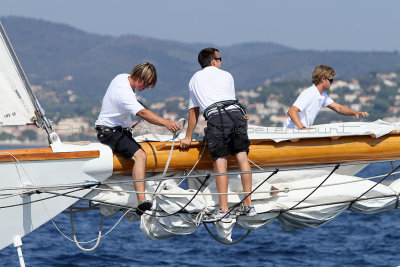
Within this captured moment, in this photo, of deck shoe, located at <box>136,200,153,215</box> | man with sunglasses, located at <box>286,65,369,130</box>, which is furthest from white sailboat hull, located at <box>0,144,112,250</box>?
man with sunglasses, located at <box>286,65,369,130</box>

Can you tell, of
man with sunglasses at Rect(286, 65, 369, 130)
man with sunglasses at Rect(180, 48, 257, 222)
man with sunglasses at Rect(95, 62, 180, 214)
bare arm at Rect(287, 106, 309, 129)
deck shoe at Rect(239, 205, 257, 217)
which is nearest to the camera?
man with sunglasses at Rect(95, 62, 180, 214)

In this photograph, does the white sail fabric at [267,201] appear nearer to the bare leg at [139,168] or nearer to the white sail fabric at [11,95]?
the bare leg at [139,168]

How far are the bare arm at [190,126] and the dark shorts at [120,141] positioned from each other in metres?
0.38

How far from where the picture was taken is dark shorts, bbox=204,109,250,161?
641 centimetres

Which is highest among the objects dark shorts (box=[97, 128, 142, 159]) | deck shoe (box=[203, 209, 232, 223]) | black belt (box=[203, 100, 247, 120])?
black belt (box=[203, 100, 247, 120])

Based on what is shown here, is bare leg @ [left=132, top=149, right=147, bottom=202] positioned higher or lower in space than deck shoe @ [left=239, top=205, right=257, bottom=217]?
higher

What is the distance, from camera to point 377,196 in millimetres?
7160

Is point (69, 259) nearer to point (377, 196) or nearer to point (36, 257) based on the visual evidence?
point (36, 257)

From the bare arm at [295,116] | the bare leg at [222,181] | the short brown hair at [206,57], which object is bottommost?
the bare leg at [222,181]

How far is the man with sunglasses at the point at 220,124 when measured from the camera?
6.43 metres

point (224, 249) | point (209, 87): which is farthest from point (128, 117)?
point (224, 249)

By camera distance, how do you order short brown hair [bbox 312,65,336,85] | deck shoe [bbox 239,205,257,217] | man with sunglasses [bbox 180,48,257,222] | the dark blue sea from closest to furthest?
man with sunglasses [bbox 180,48,257,222], deck shoe [bbox 239,205,257,217], short brown hair [bbox 312,65,336,85], the dark blue sea

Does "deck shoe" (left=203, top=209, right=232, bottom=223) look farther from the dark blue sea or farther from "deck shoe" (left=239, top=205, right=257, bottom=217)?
the dark blue sea

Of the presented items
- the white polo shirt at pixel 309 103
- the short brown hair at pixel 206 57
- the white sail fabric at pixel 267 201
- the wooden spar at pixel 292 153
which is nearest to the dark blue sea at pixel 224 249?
the white polo shirt at pixel 309 103
